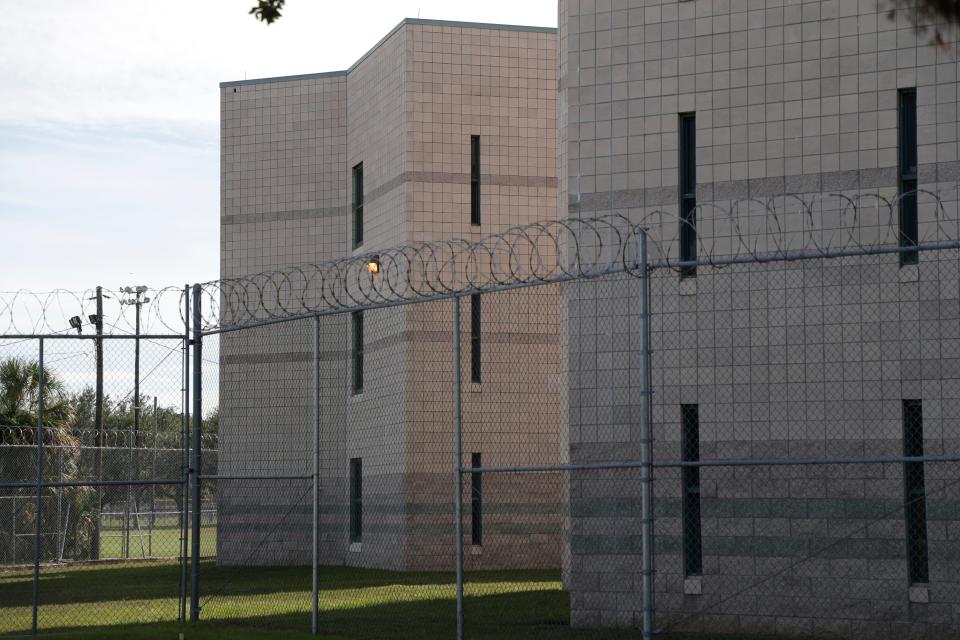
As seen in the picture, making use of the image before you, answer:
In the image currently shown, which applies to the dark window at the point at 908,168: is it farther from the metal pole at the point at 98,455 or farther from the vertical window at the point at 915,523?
the metal pole at the point at 98,455

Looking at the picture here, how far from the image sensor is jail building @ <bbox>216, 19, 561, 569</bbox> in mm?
27328

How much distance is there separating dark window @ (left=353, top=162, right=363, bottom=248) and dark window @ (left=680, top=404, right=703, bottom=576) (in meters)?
16.5

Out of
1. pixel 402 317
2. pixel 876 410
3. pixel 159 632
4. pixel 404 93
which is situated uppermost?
pixel 404 93

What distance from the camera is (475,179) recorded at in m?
30.0

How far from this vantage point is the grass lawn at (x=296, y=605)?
643 inches

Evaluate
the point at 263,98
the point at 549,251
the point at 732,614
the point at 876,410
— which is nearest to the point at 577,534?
the point at 732,614

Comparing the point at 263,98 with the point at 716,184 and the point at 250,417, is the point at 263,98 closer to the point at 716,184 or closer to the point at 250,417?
the point at 250,417

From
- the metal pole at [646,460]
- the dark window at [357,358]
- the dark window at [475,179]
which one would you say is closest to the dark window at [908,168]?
the metal pole at [646,460]

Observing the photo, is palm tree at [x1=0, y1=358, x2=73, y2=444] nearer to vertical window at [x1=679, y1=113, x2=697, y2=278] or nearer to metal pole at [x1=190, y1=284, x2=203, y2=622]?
metal pole at [x1=190, y1=284, x2=203, y2=622]

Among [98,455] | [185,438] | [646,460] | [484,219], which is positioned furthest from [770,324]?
[98,455]

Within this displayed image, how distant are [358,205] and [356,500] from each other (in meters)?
7.93

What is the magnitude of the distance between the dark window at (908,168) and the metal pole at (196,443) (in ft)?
28.2

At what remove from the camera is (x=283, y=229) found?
33219 mm

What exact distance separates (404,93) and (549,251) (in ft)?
14.5
